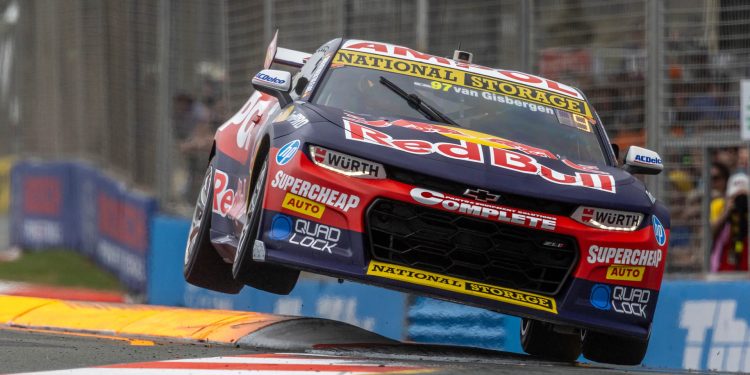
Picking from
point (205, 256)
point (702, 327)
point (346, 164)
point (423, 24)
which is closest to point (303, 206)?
point (346, 164)

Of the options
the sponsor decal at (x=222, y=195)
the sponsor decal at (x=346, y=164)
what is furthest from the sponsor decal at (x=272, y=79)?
the sponsor decal at (x=346, y=164)

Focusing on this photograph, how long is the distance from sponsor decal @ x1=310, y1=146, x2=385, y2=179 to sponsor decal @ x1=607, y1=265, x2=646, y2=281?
122 cm

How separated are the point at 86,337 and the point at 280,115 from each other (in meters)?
1.57

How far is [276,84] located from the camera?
8180 millimetres

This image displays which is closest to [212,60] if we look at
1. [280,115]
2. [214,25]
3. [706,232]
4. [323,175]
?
[214,25]

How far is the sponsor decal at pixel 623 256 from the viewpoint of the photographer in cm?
726

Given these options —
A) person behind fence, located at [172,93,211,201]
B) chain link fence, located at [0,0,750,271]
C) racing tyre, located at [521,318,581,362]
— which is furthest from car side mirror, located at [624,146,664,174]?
person behind fence, located at [172,93,211,201]

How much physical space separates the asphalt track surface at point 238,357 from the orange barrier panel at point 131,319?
217mm

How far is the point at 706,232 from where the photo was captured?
33.7 feet

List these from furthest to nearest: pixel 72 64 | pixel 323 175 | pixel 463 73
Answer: pixel 72 64
pixel 463 73
pixel 323 175

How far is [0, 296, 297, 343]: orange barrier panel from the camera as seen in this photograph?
321 inches

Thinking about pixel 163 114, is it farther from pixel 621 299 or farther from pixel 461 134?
pixel 621 299

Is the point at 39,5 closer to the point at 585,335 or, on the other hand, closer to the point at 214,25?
the point at 214,25

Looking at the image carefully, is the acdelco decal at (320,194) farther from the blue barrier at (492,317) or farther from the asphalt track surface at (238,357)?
the blue barrier at (492,317)
